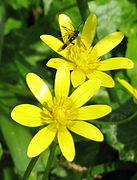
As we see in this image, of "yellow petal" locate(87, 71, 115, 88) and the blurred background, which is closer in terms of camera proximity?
"yellow petal" locate(87, 71, 115, 88)

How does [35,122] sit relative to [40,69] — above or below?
above

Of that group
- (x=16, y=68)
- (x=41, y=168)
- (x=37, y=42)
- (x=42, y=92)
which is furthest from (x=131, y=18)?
(x=41, y=168)

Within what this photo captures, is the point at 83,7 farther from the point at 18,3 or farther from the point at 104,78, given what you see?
the point at 18,3

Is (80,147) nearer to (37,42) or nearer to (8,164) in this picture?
(8,164)

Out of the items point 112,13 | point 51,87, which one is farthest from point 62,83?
point 112,13

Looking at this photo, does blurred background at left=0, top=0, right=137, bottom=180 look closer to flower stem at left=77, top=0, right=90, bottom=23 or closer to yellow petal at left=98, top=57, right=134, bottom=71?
flower stem at left=77, top=0, right=90, bottom=23

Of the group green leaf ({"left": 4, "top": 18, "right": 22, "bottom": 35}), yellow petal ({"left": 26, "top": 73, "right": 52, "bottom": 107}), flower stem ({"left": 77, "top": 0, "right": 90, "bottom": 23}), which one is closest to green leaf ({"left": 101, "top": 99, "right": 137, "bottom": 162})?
yellow petal ({"left": 26, "top": 73, "right": 52, "bottom": 107})
